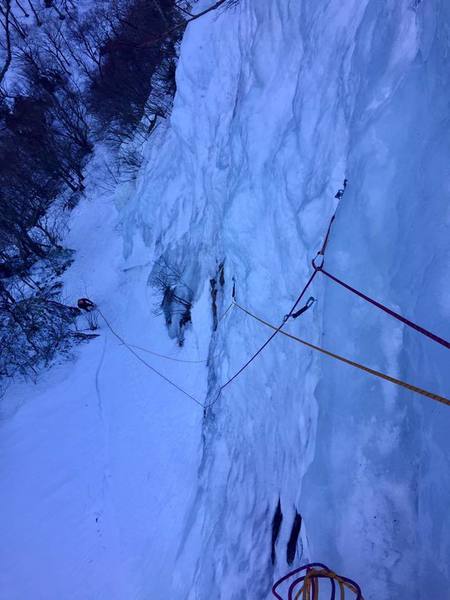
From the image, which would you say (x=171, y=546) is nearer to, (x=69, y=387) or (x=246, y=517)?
(x=246, y=517)

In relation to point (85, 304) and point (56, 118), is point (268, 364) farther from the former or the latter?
point (56, 118)

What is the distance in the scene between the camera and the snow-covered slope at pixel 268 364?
2480 millimetres

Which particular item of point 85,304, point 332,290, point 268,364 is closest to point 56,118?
point 85,304

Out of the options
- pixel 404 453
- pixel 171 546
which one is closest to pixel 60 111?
pixel 171 546

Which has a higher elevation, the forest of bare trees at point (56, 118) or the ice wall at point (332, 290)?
the forest of bare trees at point (56, 118)

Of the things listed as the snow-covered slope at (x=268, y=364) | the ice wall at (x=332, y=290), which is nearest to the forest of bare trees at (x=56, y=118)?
the snow-covered slope at (x=268, y=364)

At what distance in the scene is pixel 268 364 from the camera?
4594mm

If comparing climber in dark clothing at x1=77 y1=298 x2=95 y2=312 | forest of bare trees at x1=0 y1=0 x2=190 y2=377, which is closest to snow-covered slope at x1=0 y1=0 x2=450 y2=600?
climber in dark clothing at x1=77 y1=298 x2=95 y2=312

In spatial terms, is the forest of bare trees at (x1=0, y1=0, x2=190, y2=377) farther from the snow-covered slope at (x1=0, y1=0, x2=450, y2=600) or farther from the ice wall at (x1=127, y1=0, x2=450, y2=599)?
the ice wall at (x1=127, y1=0, x2=450, y2=599)

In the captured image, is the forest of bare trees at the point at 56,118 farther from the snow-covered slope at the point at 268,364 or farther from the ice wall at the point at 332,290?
the ice wall at the point at 332,290

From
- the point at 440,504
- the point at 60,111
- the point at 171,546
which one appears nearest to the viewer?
the point at 440,504

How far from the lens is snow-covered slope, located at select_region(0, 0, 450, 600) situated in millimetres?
2480

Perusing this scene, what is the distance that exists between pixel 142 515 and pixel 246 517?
104 inches

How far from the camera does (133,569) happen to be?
5.51 meters
